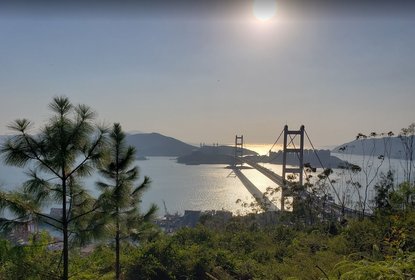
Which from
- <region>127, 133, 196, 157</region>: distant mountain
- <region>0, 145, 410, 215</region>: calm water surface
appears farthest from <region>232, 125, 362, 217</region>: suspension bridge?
<region>127, 133, 196, 157</region>: distant mountain

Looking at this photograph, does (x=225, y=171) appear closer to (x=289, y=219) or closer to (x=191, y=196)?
(x=191, y=196)

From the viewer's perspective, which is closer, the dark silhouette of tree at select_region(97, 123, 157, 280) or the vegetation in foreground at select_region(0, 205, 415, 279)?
the vegetation in foreground at select_region(0, 205, 415, 279)

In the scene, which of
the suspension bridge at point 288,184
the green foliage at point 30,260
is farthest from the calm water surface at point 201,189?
the green foliage at point 30,260

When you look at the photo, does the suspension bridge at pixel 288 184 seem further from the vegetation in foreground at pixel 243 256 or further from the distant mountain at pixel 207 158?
the distant mountain at pixel 207 158

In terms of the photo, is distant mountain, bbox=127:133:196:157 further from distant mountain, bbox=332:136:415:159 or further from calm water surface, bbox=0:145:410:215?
distant mountain, bbox=332:136:415:159

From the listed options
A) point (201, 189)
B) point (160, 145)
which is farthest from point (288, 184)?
point (160, 145)

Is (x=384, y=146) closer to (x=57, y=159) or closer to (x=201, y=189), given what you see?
(x=57, y=159)

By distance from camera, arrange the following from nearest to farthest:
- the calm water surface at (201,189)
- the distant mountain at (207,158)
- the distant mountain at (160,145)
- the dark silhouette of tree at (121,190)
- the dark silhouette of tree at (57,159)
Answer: the dark silhouette of tree at (57,159) → the dark silhouette of tree at (121,190) → the calm water surface at (201,189) → the distant mountain at (207,158) → the distant mountain at (160,145)
